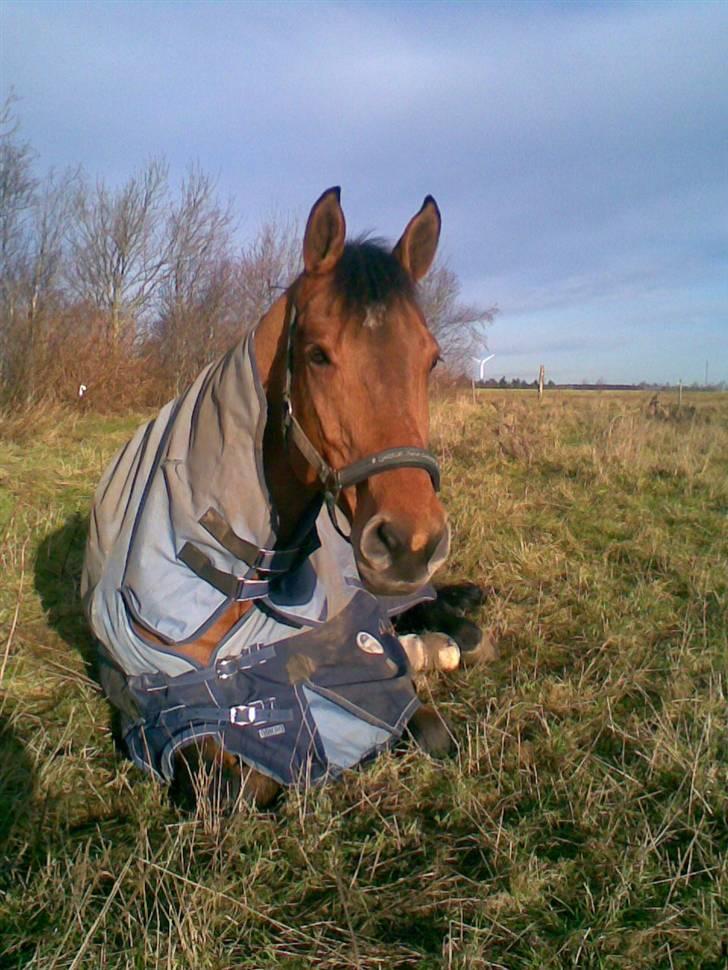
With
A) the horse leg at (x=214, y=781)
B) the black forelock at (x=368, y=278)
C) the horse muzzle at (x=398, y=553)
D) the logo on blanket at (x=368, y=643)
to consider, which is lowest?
the horse leg at (x=214, y=781)

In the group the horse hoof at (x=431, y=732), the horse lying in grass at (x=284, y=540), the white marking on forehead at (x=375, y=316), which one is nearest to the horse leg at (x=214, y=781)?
the horse lying in grass at (x=284, y=540)

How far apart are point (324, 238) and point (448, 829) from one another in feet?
6.89

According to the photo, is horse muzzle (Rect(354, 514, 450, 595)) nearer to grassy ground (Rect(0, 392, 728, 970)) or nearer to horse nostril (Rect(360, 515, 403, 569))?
horse nostril (Rect(360, 515, 403, 569))

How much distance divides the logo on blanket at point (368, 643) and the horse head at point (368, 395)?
2.84 feet

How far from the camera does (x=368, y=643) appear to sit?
302 centimetres

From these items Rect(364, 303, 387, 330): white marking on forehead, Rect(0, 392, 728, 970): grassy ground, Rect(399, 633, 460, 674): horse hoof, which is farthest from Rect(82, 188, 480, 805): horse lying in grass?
Rect(399, 633, 460, 674): horse hoof

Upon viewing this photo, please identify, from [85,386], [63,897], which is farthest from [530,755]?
[85,386]

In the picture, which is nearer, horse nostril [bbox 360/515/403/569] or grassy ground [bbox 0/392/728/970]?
grassy ground [bbox 0/392/728/970]

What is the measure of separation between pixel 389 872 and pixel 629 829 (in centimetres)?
76

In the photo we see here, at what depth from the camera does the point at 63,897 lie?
5.57 feet

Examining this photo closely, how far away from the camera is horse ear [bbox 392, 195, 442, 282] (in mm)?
2663

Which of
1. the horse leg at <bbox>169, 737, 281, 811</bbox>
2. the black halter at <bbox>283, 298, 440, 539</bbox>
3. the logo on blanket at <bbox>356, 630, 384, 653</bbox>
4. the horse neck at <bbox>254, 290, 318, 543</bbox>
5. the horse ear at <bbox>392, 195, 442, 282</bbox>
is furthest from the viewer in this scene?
the logo on blanket at <bbox>356, 630, 384, 653</bbox>

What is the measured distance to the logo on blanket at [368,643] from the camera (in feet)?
9.77

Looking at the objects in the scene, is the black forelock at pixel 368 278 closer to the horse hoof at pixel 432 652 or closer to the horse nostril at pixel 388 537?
the horse nostril at pixel 388 537
